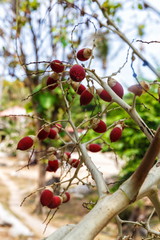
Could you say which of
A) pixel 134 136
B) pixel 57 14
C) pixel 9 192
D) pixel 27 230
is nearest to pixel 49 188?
pixel 134 136

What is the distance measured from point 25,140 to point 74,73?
0.69 ft

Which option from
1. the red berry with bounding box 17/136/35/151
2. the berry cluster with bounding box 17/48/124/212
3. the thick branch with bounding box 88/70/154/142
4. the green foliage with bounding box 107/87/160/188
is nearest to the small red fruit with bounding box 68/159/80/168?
the berry cluster with bounding box 17/48/124/212

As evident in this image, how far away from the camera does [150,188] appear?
0.62 m

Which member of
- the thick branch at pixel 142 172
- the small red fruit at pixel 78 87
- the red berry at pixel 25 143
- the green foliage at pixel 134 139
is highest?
the green foliage at pixel 134 139

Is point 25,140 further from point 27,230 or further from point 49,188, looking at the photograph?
point 27,230

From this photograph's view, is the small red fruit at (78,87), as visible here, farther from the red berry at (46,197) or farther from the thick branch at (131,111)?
the red berry at (46,197)

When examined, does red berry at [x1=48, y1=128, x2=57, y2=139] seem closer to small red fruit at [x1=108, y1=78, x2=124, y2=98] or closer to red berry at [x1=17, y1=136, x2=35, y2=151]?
red berry at [x1=17, y1=136, x2=35, y2=151]

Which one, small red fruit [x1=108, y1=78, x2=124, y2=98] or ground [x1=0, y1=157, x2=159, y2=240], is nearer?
small red fruit [x1=108, y1=78, x2=124, y2=98]

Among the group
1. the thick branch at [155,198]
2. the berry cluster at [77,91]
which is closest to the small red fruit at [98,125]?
the berry cluster at [77,91]

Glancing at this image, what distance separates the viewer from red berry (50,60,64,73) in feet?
2.42

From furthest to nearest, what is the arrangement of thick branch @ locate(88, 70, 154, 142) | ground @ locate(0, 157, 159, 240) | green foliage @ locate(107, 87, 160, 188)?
ground @ locate(0, 157, 159, 240)
green foliage @ locate(107, 87, 160, 188)
thick branch @ locate(88, 70, 154, 142)

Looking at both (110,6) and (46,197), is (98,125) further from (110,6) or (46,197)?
(110,6)

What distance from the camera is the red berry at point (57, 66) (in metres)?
0.74

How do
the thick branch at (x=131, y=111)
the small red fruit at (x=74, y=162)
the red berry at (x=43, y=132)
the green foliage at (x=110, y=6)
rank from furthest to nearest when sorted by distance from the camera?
the green foliage at (x=110, y=6) < the small red fruit at (x=74, y=162) < the red berry at (x=43, y=132) < the thick branch at (x=131, y=111)
